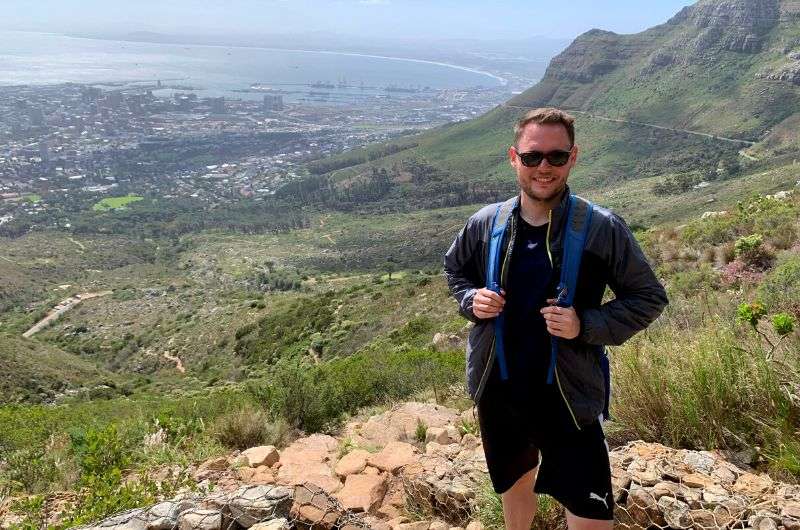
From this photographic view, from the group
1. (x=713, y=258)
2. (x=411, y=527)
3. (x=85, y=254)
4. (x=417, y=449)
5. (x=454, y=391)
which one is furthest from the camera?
(x=85, y=254)

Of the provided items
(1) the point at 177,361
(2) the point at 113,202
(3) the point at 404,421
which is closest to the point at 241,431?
(3) the point at 404,421

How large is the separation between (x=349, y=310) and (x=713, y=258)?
14129 millimetres

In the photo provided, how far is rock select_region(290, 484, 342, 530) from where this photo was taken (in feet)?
9.00

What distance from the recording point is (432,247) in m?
49.8

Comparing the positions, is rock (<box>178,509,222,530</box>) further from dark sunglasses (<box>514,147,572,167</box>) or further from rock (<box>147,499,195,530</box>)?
dark sunglasses (<box>514,147,572,167</box>)

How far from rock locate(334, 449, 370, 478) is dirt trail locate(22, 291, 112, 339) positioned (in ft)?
128

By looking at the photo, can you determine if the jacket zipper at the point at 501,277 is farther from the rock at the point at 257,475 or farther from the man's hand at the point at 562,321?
the rock at the point at 257,475

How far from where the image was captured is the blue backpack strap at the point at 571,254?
1919mm

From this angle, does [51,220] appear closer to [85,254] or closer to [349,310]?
[85,254]

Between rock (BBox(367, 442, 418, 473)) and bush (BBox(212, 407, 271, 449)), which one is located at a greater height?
rock (BBox(367, 442, 418, 473))

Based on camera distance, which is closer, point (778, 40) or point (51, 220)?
point (778, 40)

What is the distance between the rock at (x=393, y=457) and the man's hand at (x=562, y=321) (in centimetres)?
199

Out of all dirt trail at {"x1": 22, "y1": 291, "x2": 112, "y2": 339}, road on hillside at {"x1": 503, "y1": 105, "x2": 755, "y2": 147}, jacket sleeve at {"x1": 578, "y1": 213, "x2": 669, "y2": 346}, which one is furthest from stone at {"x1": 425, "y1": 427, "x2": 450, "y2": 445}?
road on hillside at {"x1": 503, "y1": 105, "x2": 755, "y2": 147}

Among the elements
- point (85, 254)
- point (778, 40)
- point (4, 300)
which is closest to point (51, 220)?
point (85, 254)
